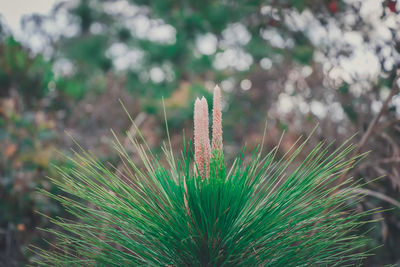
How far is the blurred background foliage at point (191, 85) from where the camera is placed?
2.75 meters

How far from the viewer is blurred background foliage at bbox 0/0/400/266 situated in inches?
108

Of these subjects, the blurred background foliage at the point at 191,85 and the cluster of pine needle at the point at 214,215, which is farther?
the blurred background foliage at the point at 191,85

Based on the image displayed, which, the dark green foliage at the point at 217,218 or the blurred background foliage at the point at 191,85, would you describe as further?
the blurred background foliage at the point at 191,85

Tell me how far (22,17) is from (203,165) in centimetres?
798

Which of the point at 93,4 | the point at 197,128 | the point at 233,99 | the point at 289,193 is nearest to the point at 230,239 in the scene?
the point at 289,193

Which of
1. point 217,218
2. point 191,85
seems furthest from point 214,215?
point 191,85

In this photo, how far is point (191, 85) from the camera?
7.89 m

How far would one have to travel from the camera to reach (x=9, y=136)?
13.1 ft

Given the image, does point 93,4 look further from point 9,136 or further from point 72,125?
point 9,136

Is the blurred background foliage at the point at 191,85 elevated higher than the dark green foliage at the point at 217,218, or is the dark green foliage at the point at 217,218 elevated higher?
the blurred background foliage at the point at 191,85

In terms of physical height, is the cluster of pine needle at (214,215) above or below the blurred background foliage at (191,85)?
below

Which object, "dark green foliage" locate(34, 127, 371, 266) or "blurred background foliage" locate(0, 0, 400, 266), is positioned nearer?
"dark green foliage" locate(34, 127, 371, 266)

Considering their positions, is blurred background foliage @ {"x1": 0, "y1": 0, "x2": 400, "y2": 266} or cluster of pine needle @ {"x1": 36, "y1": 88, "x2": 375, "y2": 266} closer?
cluster of pine needle @ {"x1": 36, "y1": 88, "x2": 375, "y2": 266}

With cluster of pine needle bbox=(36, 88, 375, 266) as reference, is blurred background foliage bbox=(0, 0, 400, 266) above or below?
above
